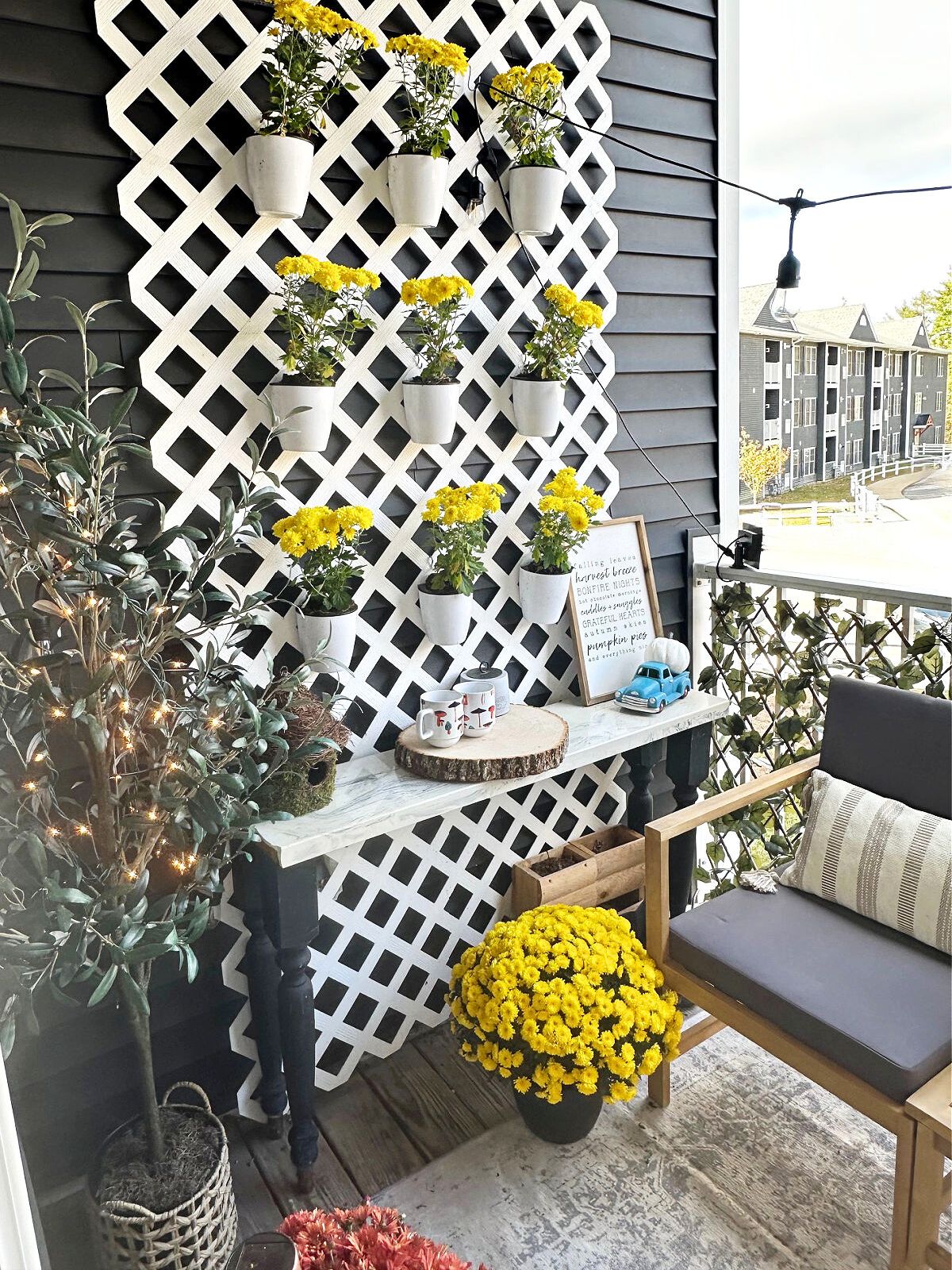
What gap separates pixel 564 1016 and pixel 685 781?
86 centimetres

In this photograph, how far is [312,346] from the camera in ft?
6.32

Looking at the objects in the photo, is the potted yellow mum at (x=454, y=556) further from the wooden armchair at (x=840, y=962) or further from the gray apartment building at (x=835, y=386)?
the gray apartment building at (x=835, y=386)

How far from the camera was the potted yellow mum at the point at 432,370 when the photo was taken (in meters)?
2.04

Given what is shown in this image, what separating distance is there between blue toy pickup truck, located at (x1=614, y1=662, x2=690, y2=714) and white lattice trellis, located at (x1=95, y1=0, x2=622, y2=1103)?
0.21 meters

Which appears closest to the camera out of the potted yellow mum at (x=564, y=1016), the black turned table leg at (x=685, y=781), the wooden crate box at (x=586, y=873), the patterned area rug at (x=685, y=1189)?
the patterned area rug at (x=685, y=1189)

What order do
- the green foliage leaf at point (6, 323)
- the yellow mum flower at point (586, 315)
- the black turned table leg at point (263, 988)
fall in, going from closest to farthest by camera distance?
1. the green foliage leaf at point (6, 323)
2. the black turned table leg at point (263, 988)
3. the yellow mum flower at point (586, 315)

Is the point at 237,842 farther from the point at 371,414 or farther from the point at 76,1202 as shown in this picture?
the point at 371,414

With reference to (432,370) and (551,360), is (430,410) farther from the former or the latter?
(551,360)

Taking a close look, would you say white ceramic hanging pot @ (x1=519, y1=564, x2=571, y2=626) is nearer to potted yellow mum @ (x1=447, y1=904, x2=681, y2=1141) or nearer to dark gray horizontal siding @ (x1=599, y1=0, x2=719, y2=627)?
dark gray horizontal siding @ (x1=599, y1=0, x2=719, y2=627)

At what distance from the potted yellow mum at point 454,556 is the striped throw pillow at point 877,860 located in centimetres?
91

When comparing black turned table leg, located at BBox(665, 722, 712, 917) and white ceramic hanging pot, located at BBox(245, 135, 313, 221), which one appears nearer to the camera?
white ceramic hanging pot, located at BBox(245, 135, 313, 221)

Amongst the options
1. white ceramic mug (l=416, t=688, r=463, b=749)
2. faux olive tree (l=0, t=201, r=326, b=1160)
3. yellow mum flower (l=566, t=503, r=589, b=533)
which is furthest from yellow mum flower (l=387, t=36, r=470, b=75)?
white ceramic mug (l=416, t=688, r=463, b=749)

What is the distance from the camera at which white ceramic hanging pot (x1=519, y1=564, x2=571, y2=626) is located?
93.2 inches

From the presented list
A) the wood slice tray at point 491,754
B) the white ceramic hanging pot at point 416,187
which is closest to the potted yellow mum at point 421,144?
the white ceramic hanging pot at point 416,187
